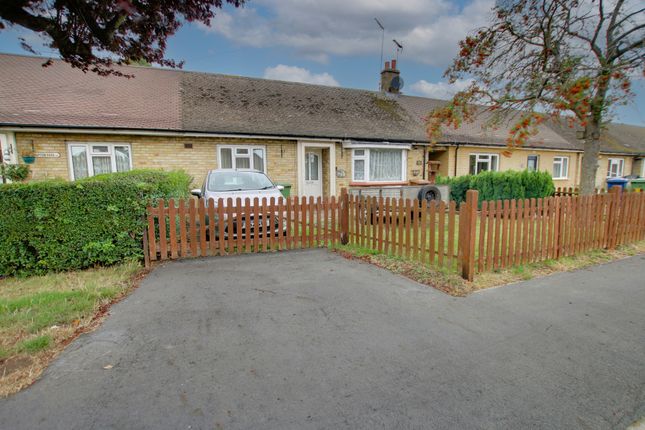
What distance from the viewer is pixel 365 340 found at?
11.2 feet

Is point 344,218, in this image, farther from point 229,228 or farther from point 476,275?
point 476,275

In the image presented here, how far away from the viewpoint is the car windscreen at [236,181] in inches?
335

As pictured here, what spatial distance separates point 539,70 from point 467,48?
175 cm

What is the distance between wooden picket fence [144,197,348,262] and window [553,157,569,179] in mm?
18382

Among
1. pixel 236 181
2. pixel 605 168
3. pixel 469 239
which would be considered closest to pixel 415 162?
pixel 236 181

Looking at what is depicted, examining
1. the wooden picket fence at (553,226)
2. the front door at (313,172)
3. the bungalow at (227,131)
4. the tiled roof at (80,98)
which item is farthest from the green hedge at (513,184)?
the tiled roof at (80,98)

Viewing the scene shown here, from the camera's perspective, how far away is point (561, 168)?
2042 centimetres

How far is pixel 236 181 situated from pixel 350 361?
21.7 feet

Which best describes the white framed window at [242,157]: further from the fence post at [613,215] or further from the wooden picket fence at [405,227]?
the fence post at [613,215]

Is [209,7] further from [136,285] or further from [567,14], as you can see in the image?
[567,14]

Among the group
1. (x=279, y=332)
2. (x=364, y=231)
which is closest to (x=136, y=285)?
(x=279, y=332)

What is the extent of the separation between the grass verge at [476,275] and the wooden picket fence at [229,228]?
829 millimetres

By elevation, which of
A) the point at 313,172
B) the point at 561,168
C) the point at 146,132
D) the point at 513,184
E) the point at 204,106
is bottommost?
the point at 513,184

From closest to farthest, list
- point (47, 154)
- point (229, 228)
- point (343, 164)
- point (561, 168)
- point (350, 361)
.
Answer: point (350, 361) < point (229, 228) < point (47, 154) < point (343, 164) < point (561, 168)
